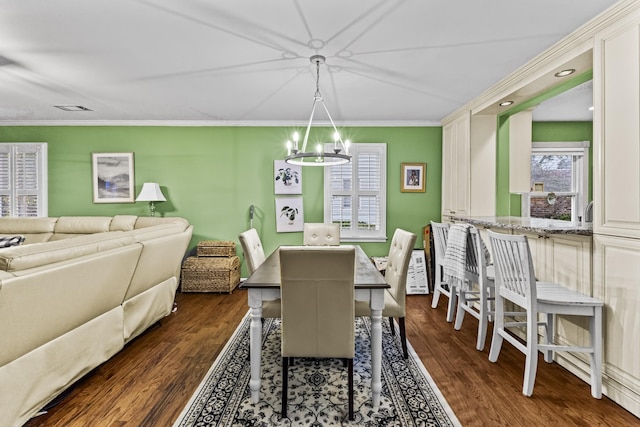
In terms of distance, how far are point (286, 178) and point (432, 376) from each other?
3.33 m

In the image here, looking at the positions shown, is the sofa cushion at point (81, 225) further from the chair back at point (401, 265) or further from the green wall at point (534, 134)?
the green wall at point (534, 134)

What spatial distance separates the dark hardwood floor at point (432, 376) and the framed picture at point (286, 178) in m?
2.23

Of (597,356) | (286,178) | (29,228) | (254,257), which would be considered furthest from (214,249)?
(597,356)

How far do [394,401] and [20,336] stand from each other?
208cm

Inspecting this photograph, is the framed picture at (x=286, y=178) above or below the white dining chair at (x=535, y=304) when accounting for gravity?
above

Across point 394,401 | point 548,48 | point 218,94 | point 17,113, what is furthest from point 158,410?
point 17,113

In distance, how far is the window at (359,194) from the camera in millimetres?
4902

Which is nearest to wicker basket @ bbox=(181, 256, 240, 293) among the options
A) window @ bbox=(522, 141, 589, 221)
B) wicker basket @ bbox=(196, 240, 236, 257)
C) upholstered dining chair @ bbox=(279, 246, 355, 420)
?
wicker basket @ bbox=(196, 240, 236, 257)

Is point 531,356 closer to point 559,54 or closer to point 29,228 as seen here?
point 559,54

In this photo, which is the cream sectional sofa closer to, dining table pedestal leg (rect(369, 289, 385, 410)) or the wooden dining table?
the wooden dining table

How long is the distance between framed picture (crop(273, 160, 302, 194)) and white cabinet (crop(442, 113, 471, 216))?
214 centimetres

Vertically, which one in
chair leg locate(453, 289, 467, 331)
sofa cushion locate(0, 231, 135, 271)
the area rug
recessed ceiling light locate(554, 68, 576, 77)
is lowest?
the area rug

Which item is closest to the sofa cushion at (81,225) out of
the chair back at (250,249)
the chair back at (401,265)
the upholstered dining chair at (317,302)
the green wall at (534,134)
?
the chair back at (250,249)

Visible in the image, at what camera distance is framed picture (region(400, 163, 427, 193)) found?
16.1ft
